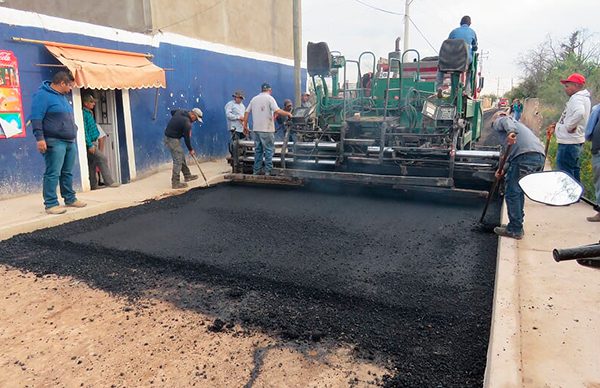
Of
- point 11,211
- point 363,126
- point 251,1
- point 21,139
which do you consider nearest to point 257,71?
point 251,1

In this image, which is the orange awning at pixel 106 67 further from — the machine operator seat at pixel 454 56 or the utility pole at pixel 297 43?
the machine operator seat at pixel 454 56

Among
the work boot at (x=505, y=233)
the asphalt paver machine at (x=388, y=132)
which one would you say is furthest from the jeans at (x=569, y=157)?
the work boot at (x=505, y=233)

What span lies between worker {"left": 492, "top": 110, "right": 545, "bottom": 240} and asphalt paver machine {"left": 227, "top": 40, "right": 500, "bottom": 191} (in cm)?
154

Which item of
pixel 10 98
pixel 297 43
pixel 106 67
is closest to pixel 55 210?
pixel 10 98

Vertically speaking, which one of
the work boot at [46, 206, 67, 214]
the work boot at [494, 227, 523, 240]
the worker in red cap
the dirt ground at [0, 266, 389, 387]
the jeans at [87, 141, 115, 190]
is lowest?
the dirt ground at [0, 266, 389, 387]

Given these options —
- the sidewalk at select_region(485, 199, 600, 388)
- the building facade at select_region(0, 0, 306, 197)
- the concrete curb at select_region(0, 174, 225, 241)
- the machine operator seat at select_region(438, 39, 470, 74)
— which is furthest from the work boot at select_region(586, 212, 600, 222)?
the building facade at select_region(0, 0, 306, 197)

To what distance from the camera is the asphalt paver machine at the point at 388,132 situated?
20.7 ft

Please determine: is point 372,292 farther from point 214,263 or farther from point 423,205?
point 423,205

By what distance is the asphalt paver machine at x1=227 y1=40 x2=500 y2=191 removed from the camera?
6301 mm

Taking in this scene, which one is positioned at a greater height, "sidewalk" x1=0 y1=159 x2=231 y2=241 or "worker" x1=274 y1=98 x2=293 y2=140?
"worker" x1=274 y1=98 x2=293 y2=140

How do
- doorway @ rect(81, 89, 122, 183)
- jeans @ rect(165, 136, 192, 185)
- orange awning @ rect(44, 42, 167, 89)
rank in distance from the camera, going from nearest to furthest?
orange awning @ rect(44, 42, 167, 89) < jeans @ rect(165, 136, 192, 185) < doorway @ rect(81, 89, 122, 183)

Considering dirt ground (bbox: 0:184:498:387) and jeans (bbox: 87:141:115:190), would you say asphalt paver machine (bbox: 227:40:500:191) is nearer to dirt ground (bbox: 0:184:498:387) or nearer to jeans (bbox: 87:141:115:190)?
dirt ground (bbox: 0:184:498:387)

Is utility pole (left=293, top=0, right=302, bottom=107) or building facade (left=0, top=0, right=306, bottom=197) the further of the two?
utility pole (left=293, top=0, right=302, bottom=107)

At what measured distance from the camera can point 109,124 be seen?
8172 millimetres
